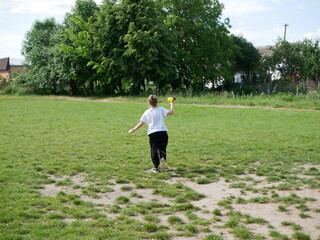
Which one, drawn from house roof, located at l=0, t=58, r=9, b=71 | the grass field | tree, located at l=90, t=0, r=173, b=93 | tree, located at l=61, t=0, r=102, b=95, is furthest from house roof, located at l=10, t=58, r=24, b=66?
the grass field

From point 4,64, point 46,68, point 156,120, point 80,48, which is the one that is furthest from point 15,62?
point 156,120

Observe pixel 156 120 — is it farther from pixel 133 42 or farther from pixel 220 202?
pixel 133 42

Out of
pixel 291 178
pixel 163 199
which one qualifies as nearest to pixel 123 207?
pixel 163 199

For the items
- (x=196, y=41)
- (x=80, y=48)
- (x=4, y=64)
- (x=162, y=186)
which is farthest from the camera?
(x=4, y=64)

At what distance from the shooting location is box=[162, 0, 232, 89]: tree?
41812mm

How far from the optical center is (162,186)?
Result: 6.93m

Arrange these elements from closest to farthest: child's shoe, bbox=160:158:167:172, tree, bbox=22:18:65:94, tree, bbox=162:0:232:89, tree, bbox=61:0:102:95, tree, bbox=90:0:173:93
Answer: child's shoe, bbox=160:158:167:172
tree, bbox=90:0:173:93
tree, bbox=61:0:102:95
tree, bbox=162:0:232:89
tree, bbox=22:18:65:94

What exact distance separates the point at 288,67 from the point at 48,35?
34.5m

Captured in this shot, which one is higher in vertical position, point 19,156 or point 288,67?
point 288,67

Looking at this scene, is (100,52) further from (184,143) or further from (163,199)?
(163,199)

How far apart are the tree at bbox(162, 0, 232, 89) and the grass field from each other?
29338 millimetres

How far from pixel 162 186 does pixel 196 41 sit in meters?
38.0

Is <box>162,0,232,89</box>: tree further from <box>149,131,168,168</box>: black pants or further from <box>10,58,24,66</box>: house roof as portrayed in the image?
<box>10,58,24,66</box>: house roof

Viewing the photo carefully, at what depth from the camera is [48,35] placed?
176 feet
